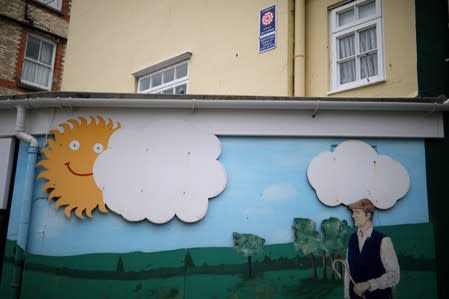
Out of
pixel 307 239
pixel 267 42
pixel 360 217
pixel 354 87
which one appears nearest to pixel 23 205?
pixel 307 239

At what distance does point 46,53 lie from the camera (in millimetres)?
17047

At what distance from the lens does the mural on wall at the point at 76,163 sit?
204 inches

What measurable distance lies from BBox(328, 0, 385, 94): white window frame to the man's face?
3.07m

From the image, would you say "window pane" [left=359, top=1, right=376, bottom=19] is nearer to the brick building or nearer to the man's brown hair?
the man's brown hair

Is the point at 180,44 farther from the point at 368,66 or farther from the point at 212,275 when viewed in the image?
the point at 212,275

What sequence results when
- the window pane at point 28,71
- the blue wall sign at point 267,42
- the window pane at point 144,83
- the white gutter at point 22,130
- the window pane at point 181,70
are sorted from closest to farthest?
1. the white gutter at point 22,130
2. the blue wall sign at point 267,42
3. the window pane at point 181,70
4. the window pane at point 144,83
5. the window pane at point 28,71

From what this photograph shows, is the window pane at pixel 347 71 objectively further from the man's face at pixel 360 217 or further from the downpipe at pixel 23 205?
the downpipe at pixel 23 205

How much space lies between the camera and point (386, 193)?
511cm

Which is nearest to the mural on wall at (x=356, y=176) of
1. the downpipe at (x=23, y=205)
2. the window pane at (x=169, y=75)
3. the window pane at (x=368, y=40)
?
the window pane at (x=368, y=40)

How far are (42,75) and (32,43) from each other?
1.34 metres

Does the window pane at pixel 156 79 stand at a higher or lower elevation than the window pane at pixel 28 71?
lower

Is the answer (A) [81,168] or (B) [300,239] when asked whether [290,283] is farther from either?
(A) [81,168]

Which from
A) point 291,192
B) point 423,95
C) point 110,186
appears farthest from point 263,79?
point 110,186

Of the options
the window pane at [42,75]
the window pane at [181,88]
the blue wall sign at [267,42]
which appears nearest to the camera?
the blue wall sign at [267,42]
